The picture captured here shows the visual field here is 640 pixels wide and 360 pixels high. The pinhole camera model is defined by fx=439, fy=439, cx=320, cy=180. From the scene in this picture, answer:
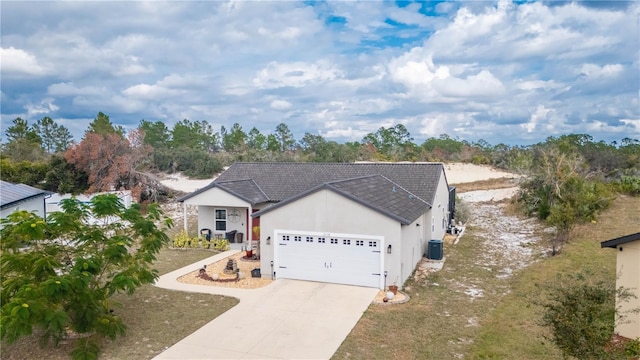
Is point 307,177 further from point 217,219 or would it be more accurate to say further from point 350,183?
point 350,183

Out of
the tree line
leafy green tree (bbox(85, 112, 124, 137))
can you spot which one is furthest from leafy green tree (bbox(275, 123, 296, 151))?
Answer: leafy green tree (bbox(85, 112, 124, 137))

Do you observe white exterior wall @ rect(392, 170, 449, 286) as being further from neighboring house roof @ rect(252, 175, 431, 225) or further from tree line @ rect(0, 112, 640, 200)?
tree line @ rect(0, 112, 640, 200)

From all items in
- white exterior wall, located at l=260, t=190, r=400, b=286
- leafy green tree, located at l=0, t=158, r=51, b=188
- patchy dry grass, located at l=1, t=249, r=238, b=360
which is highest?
leafy green tree, located at l=0, t=158, r=51, b=188

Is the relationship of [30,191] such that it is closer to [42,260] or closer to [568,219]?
[42,260]

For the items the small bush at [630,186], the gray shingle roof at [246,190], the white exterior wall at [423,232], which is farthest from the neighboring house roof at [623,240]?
the small bush at [630,186]

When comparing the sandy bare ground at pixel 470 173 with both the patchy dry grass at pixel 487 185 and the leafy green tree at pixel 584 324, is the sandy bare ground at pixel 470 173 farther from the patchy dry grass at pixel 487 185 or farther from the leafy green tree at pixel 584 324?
the leafy green tree at pixel 584 324

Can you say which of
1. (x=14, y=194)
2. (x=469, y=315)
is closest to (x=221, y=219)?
(x=14, y=194)
